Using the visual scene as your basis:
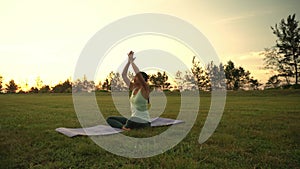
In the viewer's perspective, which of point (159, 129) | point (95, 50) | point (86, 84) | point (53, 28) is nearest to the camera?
point (159, 129)

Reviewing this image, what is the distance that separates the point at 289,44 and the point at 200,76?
1470 cm

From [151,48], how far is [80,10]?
22.8 feet

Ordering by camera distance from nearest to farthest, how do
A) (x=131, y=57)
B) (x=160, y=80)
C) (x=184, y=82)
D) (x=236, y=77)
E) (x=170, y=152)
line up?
(x=170, y=152) → (x=131, y=57) → (x=160, y=80) → (x=184, y=82) → (x=236, y=77)

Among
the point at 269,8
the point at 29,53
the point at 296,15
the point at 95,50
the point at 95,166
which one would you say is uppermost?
the point at 296,15

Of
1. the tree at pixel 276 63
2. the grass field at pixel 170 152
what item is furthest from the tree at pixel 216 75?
the grass field at pixel 170 152

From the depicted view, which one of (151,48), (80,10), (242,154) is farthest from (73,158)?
(80,10)

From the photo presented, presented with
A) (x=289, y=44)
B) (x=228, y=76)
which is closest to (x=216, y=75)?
(x=228, y=76)

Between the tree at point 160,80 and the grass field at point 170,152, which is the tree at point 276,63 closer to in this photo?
the tree at point 160,80

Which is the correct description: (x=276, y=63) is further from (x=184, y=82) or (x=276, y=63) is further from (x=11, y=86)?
(x=11, y=86)

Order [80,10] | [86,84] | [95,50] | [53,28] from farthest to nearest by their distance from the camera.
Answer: [86,84], [53,28], [80,10], [95,50]

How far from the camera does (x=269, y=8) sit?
1802 centimetres

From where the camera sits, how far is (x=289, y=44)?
3922 centimetres

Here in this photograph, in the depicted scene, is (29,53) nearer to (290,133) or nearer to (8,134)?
(8,134)

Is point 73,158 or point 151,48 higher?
point 151,48
